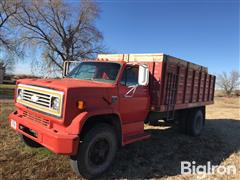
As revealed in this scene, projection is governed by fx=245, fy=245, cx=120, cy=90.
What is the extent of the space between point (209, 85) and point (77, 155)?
6976 millimetres

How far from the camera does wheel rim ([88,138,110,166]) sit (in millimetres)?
4516

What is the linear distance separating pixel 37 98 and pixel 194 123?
18.9 feet

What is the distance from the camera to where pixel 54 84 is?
4.34 meters

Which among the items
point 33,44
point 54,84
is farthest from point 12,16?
point 54,84

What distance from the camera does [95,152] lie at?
458 centimetres

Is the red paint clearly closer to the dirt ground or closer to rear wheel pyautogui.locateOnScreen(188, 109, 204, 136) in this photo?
the dirt ground

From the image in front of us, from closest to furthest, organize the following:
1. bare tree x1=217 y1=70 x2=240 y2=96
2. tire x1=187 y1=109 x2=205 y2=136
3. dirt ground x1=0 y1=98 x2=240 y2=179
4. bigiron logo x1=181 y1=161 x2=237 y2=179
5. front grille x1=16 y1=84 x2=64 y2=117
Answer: front grille x1=16 y1=84 x2=64 y2=117 < dirt ground x1=0 y1=98 x2=240 y2=179 < bigiron logo x1=181 y1=161 x2=237 y2=179 < tire x1=187 y1=109 x2=205 y2=136 < bare tree x1=217 y1=70 x2=240 y2=96

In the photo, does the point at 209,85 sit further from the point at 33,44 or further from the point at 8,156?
the point at 33,44

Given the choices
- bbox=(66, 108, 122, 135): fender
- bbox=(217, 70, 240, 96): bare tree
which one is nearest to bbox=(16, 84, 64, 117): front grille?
bbox=(66, 108, 122, 135): fender

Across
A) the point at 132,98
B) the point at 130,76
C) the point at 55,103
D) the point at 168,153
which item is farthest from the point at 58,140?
the point at 168,153

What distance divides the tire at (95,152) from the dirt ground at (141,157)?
0.26 m

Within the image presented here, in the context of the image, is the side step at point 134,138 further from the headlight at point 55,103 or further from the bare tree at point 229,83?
the bare tree at point 229,83

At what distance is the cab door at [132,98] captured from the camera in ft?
16.8

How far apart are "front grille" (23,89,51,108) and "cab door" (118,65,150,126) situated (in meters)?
1.45
